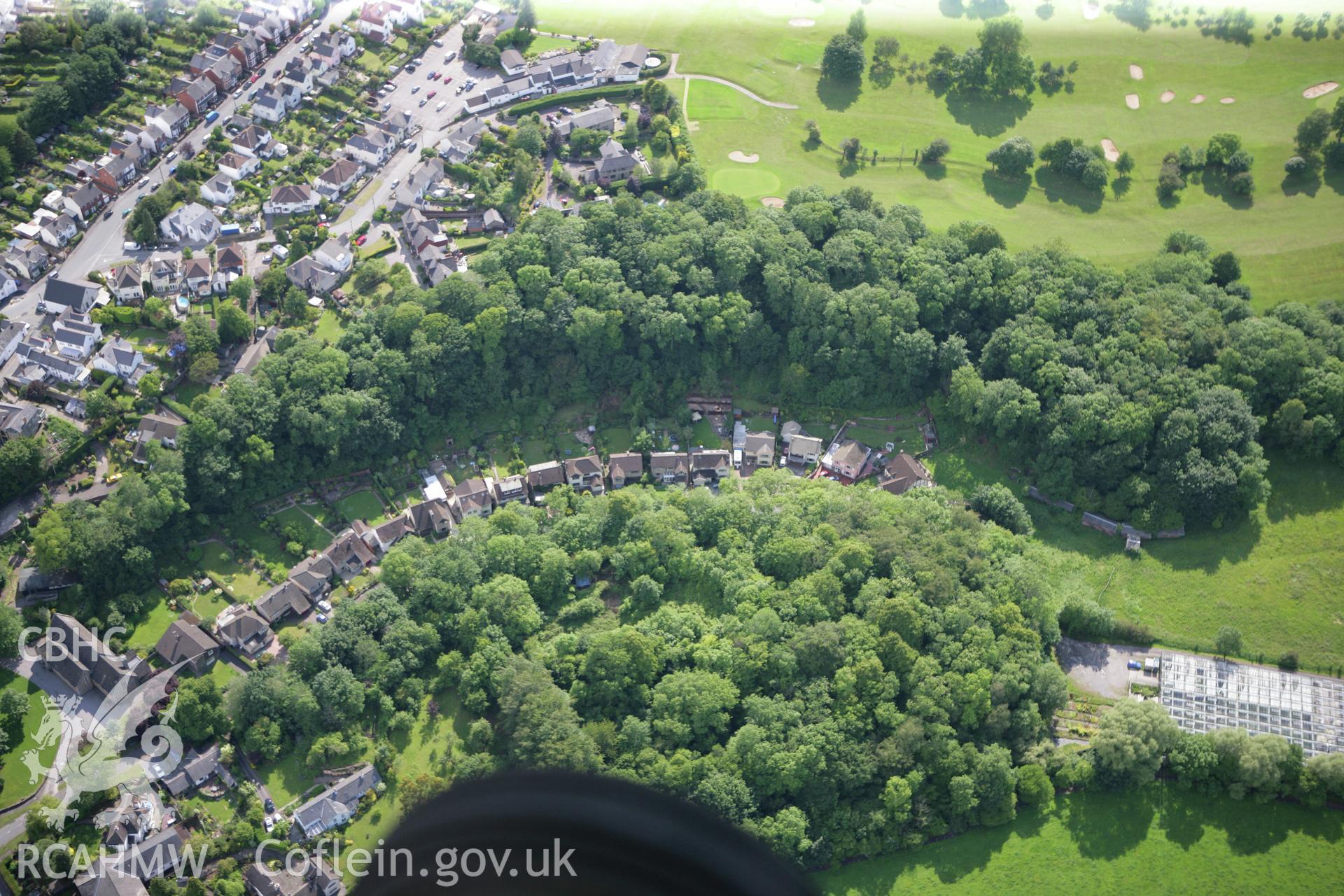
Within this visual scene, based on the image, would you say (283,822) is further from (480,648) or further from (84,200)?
(84,200)

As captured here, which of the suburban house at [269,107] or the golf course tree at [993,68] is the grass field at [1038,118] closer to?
the golf course tree at [993,68]

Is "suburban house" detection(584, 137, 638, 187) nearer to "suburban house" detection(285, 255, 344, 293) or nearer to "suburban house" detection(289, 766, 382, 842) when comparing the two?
"suburban house" detection(285, 255, 344, 293)

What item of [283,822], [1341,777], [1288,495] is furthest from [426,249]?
[1341,777]

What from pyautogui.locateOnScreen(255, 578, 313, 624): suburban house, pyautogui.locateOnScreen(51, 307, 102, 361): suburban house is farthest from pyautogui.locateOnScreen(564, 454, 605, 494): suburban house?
pyautogui.locateOnScreen(51, 307, 102, 361): suburban house

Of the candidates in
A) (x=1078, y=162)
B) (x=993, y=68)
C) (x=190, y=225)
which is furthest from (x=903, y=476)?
(x=190, y=225)

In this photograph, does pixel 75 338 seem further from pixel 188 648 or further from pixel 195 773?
pixel 195 773

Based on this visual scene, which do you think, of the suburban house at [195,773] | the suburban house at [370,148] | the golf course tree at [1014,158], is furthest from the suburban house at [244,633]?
the golf course tree at [1014,158]
